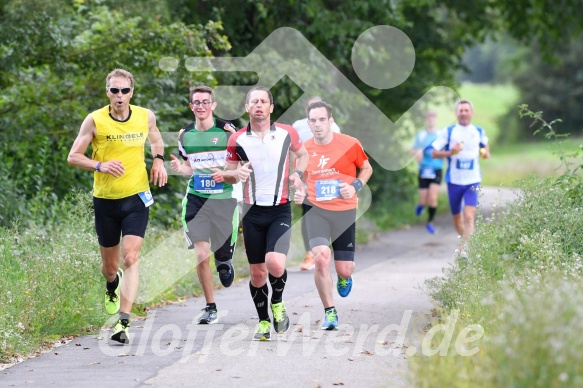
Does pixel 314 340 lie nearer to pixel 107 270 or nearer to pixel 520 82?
pixel 107 270

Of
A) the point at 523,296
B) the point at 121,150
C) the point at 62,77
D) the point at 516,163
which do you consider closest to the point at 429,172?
the point at 62,77

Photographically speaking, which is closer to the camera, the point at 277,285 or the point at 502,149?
the point at 277,285

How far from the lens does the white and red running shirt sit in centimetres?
973

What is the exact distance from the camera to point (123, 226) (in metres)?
9.98

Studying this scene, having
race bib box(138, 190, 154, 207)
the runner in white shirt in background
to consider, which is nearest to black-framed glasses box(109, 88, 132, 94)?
race bib box(138, 190, 154, 207)

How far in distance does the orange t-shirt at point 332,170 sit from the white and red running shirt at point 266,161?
74 centimetres

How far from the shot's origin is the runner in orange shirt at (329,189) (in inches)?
411

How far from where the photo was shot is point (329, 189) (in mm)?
10516

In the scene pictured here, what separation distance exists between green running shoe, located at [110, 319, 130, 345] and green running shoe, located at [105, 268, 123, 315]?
0.76 metres

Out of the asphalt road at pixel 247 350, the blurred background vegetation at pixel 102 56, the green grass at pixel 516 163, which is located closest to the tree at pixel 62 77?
the blurred background vegetation at pixel 102 56

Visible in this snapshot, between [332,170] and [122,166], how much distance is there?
6.51ft

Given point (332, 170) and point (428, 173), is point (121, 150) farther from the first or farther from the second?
point (428, 173)

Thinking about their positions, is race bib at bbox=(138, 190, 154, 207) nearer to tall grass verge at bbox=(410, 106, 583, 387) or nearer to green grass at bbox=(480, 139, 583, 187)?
tall grass verge at bbox=(410, 106, 583, 387)

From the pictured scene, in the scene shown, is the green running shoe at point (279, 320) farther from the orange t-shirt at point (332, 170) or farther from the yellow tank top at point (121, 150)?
the yellow tank top at point (121, 150)
